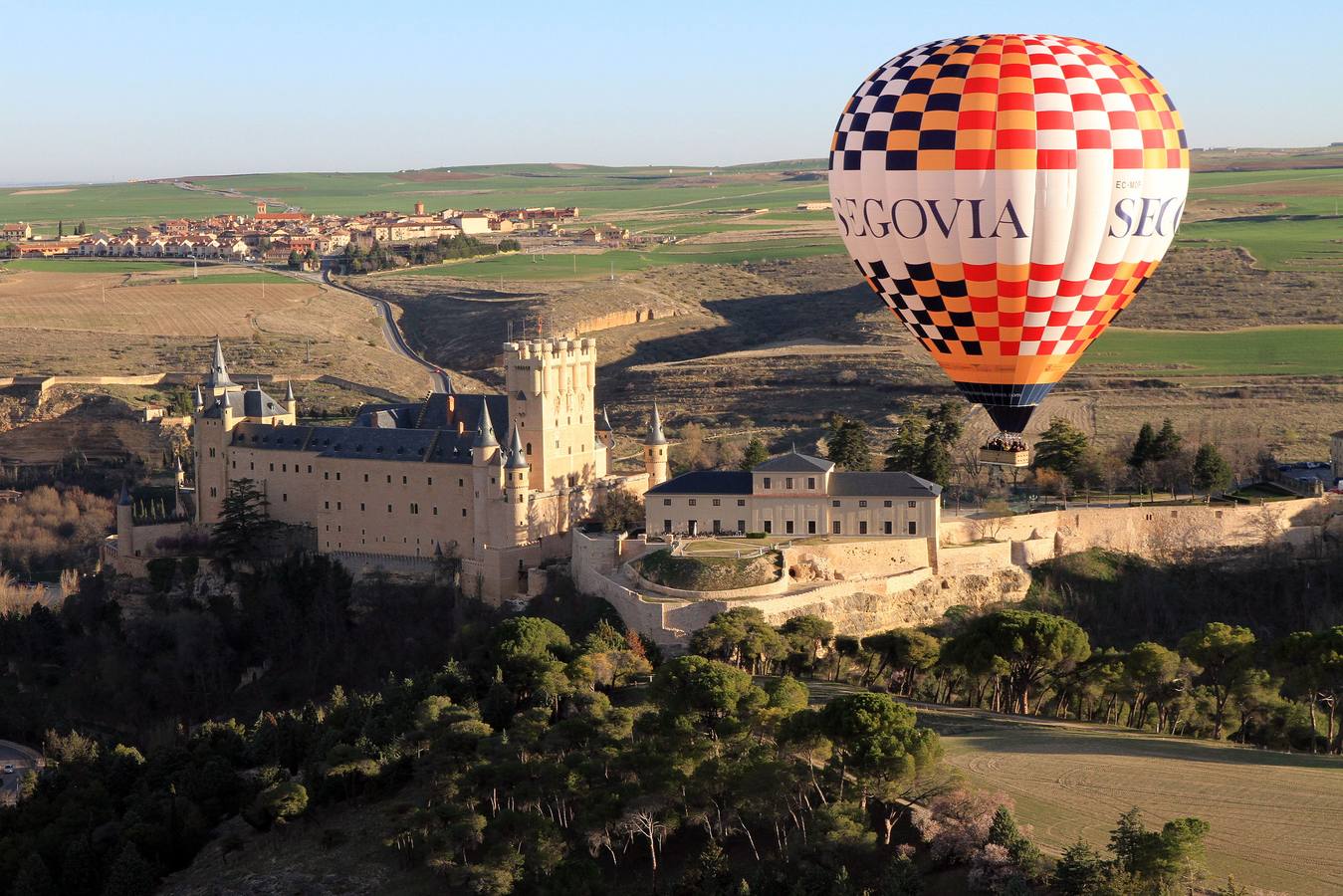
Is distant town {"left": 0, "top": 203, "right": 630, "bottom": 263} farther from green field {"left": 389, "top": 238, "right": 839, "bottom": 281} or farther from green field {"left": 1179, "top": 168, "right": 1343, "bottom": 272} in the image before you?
green field {"left": 1179, "top": 168, "right": 1343, "bottom": 272}

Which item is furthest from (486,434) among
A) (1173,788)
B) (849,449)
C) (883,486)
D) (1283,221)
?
(1283,221)

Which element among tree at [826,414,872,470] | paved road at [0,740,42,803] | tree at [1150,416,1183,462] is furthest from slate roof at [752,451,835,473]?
paved road at [0,740,42,803]

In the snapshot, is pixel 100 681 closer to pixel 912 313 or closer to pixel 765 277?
pixel 912 313

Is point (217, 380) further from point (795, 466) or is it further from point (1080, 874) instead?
point (1080, 874)

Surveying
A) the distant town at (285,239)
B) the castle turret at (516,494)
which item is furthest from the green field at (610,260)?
the castle turret at (516,494)

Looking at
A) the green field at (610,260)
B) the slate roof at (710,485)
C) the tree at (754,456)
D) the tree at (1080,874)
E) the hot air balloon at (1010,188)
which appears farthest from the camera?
the green field at (610,260)

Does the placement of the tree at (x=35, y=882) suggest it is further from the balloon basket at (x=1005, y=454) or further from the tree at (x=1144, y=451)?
the tree at (x=1144, y=451)
